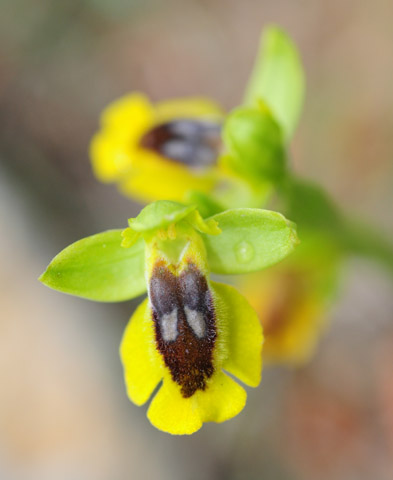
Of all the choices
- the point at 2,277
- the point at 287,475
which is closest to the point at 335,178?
the point at 287,475

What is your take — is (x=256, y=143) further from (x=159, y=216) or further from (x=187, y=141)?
(x=159, y=216)

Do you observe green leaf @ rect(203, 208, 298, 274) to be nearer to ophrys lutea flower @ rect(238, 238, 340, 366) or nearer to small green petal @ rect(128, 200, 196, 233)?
small green petal @ rect(128, 200, 196, 233)

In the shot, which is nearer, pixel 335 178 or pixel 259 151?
pixel 259 151

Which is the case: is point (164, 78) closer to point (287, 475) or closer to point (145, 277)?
point (287, 475)

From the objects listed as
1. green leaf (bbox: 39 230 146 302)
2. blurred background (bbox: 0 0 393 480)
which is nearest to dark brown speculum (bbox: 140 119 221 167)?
green leaf (bbox: 39 230 146 302)

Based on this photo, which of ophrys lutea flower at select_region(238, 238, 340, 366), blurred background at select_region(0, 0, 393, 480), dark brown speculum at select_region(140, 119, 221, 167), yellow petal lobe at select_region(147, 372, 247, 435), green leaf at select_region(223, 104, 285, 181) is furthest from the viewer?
blurred background at select_region(0, 0, 393, 480)

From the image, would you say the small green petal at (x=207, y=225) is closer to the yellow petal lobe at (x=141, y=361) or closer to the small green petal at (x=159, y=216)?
the small green petal at (x=159, y=216)
